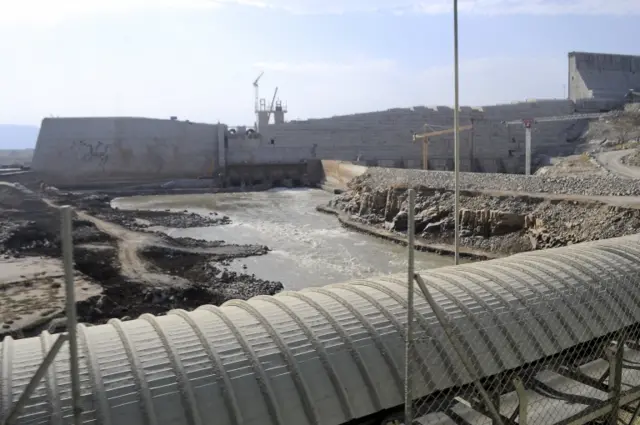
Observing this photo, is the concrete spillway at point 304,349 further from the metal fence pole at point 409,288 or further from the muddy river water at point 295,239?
the muddy river water at point 295,239

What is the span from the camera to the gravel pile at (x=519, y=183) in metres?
23.8

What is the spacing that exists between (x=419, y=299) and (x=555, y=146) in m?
59.7

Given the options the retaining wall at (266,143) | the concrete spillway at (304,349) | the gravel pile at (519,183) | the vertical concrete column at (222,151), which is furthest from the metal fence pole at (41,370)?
the vertical concrete column at (222,151)

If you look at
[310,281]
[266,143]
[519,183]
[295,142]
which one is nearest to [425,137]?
[295,142]

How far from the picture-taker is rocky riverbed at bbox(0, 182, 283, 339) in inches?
555

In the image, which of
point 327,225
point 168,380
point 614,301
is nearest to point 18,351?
point 168,380

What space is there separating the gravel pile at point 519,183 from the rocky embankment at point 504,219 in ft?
3.77

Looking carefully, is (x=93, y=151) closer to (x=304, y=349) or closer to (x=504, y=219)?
(x=504, y=219)

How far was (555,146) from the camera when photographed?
60.3 metres

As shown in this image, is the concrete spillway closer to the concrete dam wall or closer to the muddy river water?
the muddy river water

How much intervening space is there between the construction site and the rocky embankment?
0.09 m

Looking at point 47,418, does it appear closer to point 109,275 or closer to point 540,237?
point 109,275

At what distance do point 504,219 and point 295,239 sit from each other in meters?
9.96

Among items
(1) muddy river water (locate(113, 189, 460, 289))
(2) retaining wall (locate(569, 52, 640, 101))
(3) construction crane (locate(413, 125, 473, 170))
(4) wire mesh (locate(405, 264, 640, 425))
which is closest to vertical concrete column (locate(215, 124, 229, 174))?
(1) muddy river water (locate(113, 189, 460, 289))
